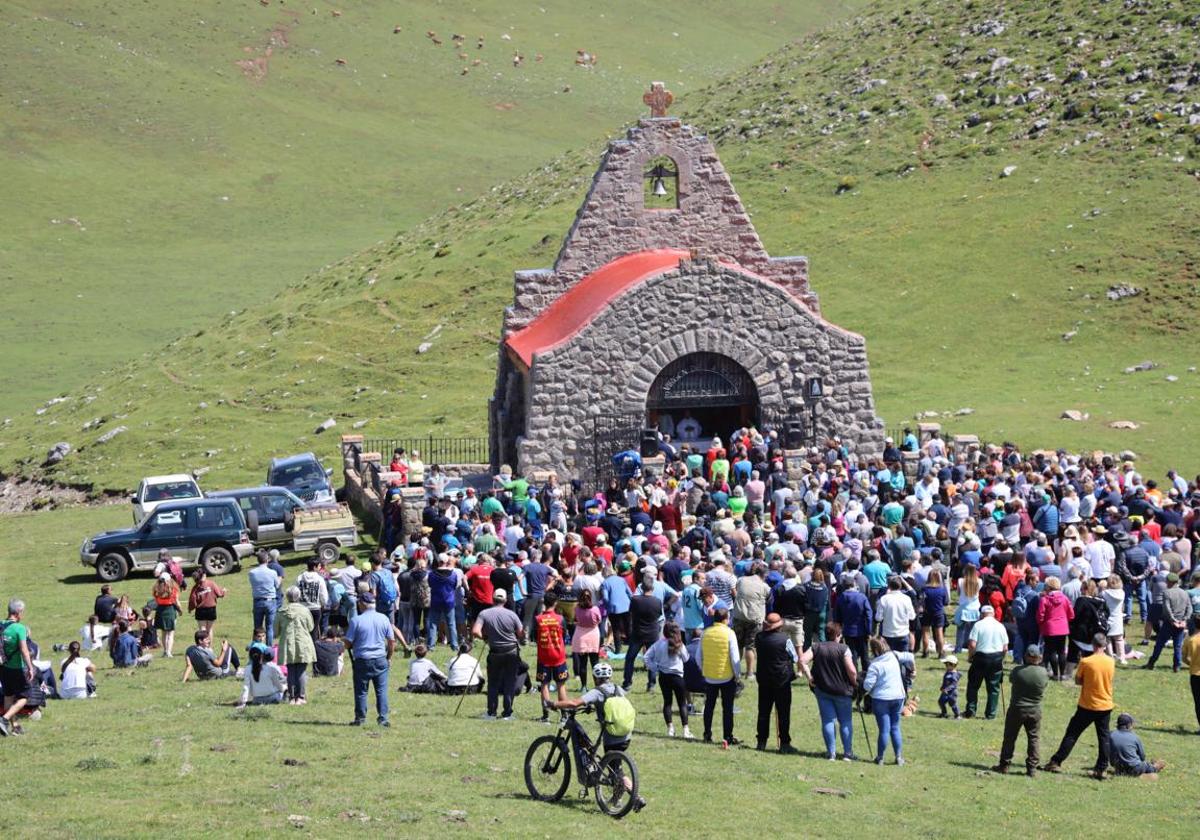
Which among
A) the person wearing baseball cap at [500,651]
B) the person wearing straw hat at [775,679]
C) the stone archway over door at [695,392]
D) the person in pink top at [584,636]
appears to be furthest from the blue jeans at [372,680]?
the stone archway over door at [695,392]

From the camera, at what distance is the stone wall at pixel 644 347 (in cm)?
3497

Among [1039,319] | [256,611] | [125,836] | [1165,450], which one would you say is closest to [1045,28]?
[1039,319]

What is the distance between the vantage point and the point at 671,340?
35125 millimetres

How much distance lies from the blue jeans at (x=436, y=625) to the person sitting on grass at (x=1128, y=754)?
370 inches

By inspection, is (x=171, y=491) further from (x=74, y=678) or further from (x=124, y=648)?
(x=74, y=678)

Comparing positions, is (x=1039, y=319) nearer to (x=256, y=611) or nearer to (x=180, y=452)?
(x=180, y=452)

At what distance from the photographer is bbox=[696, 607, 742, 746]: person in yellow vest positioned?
1878 cm

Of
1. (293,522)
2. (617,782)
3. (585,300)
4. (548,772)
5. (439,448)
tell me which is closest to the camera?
(617,782)

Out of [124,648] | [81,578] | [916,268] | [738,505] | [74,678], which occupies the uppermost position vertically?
[916,268]

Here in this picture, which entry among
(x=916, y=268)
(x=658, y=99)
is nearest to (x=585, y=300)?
(x=658, y=99)

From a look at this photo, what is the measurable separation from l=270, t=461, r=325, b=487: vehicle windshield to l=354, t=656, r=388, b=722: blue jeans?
64.4 ft

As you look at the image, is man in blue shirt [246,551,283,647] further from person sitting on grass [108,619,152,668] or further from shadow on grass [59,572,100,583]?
shadow on grass [59,572,100,583]

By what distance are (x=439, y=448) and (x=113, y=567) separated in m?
16.3

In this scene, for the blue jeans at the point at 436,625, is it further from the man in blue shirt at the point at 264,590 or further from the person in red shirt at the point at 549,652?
the person in red shirt at the point at 549,652
